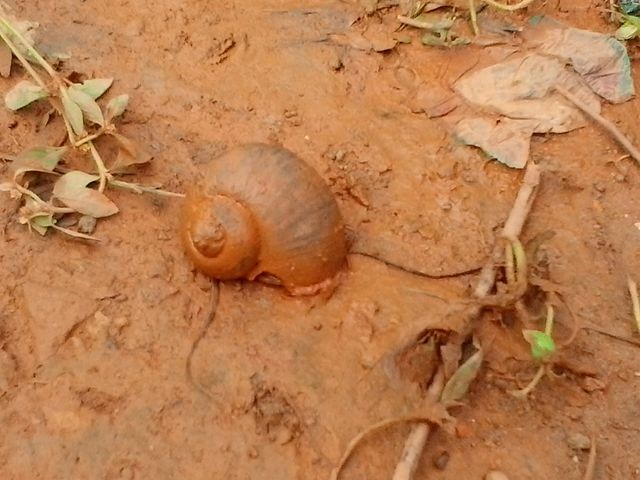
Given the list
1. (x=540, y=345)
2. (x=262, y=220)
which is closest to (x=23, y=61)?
(x=262, y=220)

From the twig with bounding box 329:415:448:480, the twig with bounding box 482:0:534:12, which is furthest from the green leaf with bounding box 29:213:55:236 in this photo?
the twig with bounding box 482:0:534:12

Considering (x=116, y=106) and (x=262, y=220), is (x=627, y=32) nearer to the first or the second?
(x=262, y=220)

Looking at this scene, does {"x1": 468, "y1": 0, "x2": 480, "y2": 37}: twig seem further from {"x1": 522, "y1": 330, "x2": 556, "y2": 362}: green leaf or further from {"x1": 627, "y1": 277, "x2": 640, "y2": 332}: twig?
{"x1": 522, "y1": 330, "x2": 556, "y2": 362}: green leaf

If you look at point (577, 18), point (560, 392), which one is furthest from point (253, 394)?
point (577, 18)

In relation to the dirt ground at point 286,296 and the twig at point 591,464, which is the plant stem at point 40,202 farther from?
the twig at point 591,464

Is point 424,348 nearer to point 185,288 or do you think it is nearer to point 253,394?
point 253,394

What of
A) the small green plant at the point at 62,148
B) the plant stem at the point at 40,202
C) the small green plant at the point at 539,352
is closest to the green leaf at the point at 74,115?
the small green plant at the point at 62,148
